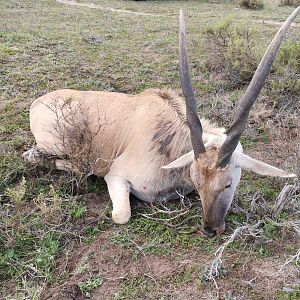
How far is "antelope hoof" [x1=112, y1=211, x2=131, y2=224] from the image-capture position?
452cm

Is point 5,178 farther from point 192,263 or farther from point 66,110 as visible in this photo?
point 192,263

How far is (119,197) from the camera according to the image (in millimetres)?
4758

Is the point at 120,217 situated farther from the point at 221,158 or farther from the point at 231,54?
the point at 231,54

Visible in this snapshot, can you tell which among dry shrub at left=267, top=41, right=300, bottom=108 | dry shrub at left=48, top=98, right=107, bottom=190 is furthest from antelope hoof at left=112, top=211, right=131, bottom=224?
dry shrub at left=267, top=41, right=300, bottom=108

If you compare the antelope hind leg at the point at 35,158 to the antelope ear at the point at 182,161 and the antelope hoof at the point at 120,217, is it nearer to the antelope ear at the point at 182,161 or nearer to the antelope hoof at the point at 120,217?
the antelope hoof at the point at 120,217

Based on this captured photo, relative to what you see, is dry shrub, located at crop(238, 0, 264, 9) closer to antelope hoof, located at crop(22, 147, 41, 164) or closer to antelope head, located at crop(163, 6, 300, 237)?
antelope hoof, located at crop(22, 147, 41, 164)

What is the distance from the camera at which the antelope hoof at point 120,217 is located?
4.52 meters

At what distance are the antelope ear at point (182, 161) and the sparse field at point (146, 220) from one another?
1.17ft

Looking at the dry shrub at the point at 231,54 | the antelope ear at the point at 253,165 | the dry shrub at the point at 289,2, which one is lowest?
the dry shrub at the point at 289,2

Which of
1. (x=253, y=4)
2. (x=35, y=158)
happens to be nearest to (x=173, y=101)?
(x=35, y=158)

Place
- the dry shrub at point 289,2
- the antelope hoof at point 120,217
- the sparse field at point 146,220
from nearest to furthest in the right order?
the sparse field at point 146,220 → the antelope hoof at point 120,217 → the dry shrub at point 289,2

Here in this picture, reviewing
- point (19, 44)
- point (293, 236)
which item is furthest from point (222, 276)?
point (19, 44)

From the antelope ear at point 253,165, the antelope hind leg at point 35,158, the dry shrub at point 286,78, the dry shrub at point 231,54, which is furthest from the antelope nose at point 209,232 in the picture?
the dry shrub at point 231,54

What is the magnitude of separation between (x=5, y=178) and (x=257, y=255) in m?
2.75
